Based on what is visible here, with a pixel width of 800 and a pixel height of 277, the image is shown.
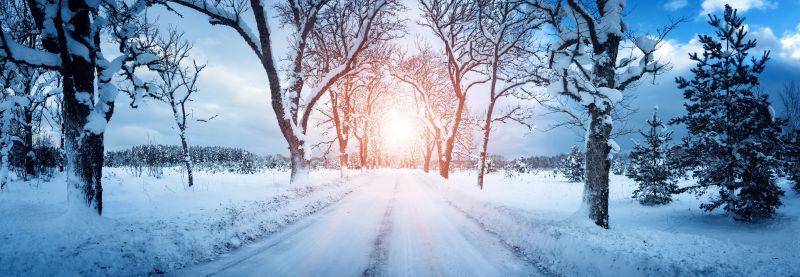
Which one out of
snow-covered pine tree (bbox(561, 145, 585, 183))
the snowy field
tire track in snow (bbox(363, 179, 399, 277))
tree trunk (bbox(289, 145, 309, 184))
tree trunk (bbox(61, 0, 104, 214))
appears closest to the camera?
the snowy field

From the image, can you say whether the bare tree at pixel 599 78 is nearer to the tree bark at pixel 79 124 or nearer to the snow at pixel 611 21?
the snow at pixel 611 21

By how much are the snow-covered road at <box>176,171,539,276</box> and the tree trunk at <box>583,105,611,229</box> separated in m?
2.40

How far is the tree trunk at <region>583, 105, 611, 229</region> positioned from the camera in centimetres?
727

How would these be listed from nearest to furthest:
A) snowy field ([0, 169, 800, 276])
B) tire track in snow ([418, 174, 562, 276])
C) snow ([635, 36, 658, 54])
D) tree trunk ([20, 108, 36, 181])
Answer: snowy field ([0, 169, 800, 276])
tire track in snow ([418, 174, 562, 276])
snow ([635, 36, 658, 54])
tree trunk ([20, 108, 36, 181])

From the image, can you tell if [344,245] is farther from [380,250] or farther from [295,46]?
[295,46]

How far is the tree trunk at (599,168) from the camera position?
727 cm

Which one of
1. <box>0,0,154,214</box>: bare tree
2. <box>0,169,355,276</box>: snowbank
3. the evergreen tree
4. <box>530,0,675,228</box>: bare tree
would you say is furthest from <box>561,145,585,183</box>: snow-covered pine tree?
<box>0,0,154,214</box>: bare tree

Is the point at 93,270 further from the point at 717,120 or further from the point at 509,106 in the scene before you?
the point at 509,106

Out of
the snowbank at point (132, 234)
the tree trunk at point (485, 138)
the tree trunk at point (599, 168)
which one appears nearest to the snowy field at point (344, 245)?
the snowbank at point (132, 234)

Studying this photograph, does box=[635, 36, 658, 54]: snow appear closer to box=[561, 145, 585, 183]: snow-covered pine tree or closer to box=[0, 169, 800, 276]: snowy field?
box=[0, 169, 800, 276]: snowy field

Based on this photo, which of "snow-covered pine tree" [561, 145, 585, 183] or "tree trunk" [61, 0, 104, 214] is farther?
"snow-covered pine tree" [561, 145, 585, 183]

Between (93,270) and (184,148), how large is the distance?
1476 cm

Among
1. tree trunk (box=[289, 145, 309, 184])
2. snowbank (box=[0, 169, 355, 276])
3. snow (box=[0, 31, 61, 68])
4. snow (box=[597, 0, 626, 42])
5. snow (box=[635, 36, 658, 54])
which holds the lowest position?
snowbank (box=[0, 169, 355, 276])

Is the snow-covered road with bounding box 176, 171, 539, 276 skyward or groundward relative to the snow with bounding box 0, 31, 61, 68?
groundward
